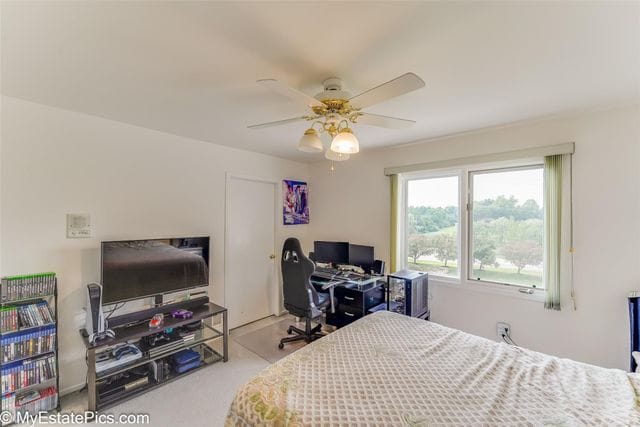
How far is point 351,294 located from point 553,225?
2079 mm

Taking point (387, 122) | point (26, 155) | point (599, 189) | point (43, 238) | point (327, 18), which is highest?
point (327, 18)

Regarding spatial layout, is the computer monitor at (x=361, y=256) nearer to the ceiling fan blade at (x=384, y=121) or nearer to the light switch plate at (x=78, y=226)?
the ceiling fan blade at (x=384, y=121)

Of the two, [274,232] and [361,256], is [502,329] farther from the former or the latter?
[274,232]

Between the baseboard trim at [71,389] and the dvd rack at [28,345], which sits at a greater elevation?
the dvd rack at [28,345]

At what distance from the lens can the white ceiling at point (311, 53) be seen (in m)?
1.19

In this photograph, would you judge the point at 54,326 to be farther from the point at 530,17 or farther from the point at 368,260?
the point at 530,17

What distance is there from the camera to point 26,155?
2076 mm

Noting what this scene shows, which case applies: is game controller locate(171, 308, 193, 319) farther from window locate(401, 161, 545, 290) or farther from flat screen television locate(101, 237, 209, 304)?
window locate(401, 161, 545, 290)

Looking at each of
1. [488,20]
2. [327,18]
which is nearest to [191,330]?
[327,18]

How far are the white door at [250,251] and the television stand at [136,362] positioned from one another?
0.70 meters

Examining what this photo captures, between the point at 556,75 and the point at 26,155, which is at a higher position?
the point at 556,75

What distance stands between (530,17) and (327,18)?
912 millimetres

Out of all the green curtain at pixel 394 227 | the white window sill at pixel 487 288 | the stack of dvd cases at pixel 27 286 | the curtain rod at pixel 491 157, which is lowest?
the white window sill at pixel 487 288

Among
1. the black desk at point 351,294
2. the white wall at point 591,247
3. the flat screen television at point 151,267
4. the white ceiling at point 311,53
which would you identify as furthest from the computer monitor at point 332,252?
the white ceiling at point 311,53
